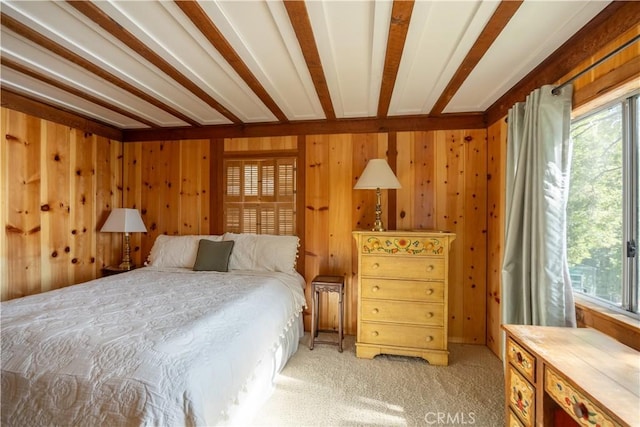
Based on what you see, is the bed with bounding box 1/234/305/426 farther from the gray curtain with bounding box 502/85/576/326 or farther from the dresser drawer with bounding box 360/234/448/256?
the gray curtain with bounding box 502/85/576/326

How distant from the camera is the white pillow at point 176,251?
9.55 feet

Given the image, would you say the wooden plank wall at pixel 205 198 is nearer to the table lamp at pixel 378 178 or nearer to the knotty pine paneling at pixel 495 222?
the knotty pine paneling at pixel 495 222

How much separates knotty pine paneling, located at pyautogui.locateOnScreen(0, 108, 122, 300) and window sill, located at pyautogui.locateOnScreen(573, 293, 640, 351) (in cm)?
422

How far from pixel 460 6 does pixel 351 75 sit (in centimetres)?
84

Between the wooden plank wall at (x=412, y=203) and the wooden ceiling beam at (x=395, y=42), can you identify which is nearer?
the wooden ceiling beam at (x=395, y=42)

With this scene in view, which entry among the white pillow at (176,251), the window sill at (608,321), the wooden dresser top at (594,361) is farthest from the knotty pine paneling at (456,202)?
the white pillow at (176,251)

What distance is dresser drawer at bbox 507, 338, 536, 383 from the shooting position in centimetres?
124

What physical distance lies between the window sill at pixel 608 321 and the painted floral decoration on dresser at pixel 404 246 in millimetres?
928

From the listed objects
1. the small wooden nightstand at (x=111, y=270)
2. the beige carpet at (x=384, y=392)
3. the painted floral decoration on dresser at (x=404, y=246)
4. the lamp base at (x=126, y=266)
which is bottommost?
the beige carpet at (x=384, y=392)

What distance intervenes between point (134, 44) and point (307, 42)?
1025 millimetres

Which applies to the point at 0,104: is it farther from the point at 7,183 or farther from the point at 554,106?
the point at 554,106

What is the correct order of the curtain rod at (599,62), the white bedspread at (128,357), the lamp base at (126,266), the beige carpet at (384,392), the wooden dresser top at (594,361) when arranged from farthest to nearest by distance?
the lamp base at (126,266) < the beige carpet at (384,392) < the curtain rod at (599,62) < the white bedspread at (128,357) < the wooden dresser top at (594,361)

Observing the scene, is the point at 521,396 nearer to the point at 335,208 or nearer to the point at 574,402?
the point at 574,402

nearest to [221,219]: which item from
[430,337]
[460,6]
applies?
[430,337]
